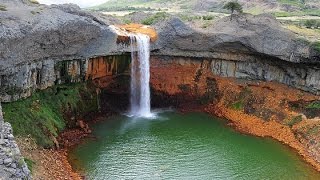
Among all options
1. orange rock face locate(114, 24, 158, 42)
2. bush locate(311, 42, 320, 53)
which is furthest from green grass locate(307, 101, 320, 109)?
orange rock face locate(114, 24, 158, 42)

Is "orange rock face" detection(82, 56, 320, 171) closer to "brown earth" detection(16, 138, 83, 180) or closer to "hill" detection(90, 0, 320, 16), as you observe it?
"brown earth" detection(16, 138, 83, 180)

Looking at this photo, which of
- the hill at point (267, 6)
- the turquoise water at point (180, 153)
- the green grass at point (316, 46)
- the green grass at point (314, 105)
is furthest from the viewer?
the hill at point (267, 6)

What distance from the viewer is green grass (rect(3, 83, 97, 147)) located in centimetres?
3453

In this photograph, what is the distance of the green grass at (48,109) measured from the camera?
113 ft

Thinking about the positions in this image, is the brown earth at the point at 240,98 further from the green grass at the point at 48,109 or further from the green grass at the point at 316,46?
the green grass at the point at 48,109

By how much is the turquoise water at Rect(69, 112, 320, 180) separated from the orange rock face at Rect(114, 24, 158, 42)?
7.55 metres

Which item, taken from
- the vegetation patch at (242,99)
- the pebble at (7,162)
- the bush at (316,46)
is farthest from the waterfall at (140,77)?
the pebble at (7,162)

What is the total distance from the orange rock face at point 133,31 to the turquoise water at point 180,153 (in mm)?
7547

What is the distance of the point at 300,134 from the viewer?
39500 millimetres

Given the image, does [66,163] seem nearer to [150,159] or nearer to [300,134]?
[150,159]

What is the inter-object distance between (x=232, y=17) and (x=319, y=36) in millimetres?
8448

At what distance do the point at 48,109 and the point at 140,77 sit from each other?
37.0ft

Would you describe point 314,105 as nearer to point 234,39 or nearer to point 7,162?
point 234,39

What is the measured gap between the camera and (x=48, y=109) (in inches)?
1522
